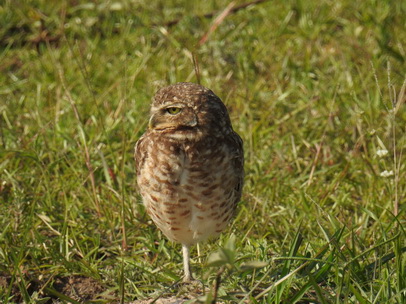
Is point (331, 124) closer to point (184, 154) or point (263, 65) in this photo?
point (263, 65)

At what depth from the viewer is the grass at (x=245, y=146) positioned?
2.97 metres

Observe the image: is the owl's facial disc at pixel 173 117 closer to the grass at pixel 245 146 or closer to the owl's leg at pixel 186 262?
the grass at pixel 245 146

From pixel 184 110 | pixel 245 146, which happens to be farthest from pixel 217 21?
pixel 184 110

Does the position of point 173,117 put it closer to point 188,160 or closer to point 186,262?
point 188,160

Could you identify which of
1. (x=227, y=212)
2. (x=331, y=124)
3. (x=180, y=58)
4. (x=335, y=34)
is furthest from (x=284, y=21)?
(x=227, y=212)

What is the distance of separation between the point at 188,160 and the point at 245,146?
5.05 feet

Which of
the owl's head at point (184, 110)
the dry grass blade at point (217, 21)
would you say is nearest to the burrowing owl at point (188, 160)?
the owl's head at point (184, 110)

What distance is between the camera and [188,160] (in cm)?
286

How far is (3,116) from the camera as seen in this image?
4539 millimetres

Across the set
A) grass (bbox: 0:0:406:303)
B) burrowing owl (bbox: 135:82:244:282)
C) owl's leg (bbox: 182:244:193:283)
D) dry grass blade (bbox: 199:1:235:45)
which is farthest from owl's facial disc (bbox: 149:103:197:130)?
dry grass blade (bbox: 199:1:235:45)

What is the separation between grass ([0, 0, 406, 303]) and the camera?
9.75 feet

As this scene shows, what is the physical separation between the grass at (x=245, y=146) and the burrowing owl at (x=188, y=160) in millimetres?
225

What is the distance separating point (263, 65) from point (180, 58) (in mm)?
644

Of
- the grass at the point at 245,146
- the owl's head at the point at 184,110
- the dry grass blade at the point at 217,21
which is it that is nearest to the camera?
the owl's head at the point at 184,110
